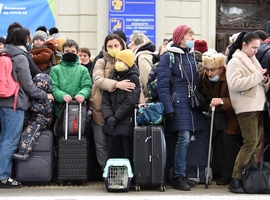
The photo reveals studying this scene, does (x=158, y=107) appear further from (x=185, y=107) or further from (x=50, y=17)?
(x=50, y=17)

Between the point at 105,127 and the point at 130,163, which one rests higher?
the point at 105,127

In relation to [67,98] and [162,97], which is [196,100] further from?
[67,98]

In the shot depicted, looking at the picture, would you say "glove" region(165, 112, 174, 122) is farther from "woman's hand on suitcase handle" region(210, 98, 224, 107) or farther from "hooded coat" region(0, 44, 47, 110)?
"hooded coat" region(0, 44, 47, 110)

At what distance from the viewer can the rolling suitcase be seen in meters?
5.98

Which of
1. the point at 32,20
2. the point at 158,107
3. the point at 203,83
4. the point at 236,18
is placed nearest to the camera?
the point at 158,107

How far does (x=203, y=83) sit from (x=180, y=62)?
515 mm

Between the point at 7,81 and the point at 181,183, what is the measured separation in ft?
7.90

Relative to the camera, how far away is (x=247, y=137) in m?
6.05

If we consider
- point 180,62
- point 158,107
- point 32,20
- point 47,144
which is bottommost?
point 47,144

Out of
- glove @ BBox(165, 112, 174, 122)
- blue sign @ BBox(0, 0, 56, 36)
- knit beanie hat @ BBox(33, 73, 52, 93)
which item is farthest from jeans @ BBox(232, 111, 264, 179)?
blue sign @ BBox(0, 0, 56, 36)

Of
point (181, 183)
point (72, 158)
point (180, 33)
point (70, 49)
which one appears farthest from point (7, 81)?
point (181, 183)

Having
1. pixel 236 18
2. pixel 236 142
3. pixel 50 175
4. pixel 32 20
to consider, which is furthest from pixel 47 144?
pixel 236 18

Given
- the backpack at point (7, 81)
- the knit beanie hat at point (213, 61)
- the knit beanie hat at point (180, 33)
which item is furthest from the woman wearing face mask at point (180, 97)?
the backpack at point (7, 81)

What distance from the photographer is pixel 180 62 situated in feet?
20.5
